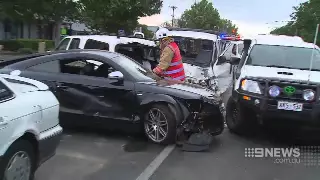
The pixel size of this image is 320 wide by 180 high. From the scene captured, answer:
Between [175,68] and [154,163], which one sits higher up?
[175,68]

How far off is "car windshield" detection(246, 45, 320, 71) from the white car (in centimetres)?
456

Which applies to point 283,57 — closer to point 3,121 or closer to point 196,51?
point 196,51

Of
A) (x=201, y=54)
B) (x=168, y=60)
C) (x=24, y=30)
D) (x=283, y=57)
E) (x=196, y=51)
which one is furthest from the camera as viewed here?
(x=24, y=30)

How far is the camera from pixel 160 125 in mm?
6449

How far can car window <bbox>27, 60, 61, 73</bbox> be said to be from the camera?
6.98 m

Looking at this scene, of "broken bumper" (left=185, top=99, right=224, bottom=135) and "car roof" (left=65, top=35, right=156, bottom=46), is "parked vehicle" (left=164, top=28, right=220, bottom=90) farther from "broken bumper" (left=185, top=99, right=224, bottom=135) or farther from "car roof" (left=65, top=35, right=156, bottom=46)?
"broken bumper" (left=185, top=99, right=224, bottom=135)

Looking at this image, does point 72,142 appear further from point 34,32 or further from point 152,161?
point 34,32

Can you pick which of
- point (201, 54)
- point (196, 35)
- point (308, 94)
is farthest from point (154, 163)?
point (196, 35)

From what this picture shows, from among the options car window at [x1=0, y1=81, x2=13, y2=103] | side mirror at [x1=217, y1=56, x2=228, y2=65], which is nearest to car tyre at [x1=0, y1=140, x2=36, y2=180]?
car window at [x1=0, y1=81, x2=13, y2=103]

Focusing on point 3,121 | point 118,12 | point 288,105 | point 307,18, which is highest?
point 307,18

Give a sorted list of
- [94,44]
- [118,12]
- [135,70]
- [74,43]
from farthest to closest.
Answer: [118,12], [74,43], [94,44], [135,70]

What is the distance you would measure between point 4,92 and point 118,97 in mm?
2905

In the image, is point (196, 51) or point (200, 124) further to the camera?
point (196, 51)

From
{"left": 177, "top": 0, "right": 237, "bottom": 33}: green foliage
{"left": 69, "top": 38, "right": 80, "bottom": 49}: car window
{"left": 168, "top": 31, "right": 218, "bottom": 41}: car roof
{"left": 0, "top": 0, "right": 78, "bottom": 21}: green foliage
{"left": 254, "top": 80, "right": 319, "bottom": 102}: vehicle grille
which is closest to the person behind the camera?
{"left": 254, "top": 80, "right": 319, "bottom": 102}: vehicle grille
